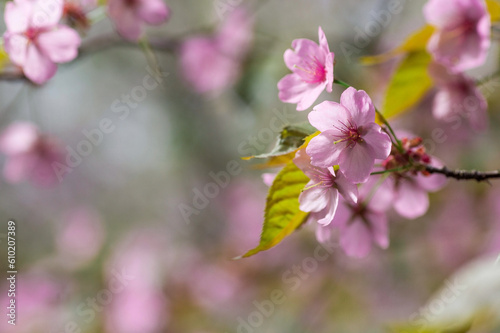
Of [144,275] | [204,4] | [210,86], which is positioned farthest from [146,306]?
[204,4]

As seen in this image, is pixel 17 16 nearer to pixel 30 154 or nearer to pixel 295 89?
pixel 295 89

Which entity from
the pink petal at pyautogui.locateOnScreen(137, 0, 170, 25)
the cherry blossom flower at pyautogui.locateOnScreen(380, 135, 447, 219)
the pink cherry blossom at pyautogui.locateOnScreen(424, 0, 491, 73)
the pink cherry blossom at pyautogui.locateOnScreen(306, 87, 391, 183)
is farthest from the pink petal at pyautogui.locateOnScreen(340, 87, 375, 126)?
the pink petal at pyautogui.locateOnScreen(137, 0, 170, 25)

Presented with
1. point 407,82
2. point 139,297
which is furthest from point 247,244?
point 407,82

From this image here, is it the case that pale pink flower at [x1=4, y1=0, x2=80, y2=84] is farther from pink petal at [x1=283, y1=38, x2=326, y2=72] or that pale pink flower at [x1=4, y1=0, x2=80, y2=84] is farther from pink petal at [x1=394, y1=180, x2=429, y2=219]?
pink petal at [x1=394, y1=180, x2=429, y2=219]

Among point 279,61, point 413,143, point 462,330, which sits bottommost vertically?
point 279,61

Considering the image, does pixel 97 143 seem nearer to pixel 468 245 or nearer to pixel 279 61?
pixel 279 61
